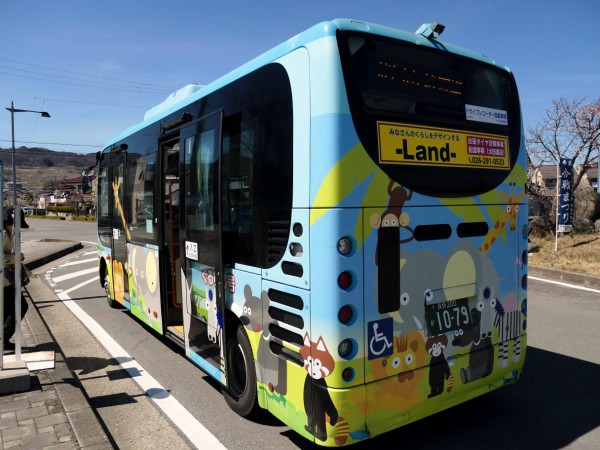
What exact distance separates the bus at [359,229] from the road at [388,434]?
36 centimetres

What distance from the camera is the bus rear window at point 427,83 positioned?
323cm

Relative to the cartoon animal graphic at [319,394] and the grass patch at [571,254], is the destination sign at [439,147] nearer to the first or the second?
the cartoon animal graphic at [319,394]

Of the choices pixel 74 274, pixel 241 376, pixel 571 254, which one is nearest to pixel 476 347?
pixel 241 376

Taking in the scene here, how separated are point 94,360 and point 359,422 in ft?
13.6

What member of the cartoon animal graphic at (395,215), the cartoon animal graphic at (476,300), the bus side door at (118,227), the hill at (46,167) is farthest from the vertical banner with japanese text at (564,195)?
the hill at (46,167)

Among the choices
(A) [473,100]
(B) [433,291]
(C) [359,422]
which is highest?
(A) [473,100]

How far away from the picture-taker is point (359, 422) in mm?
3057

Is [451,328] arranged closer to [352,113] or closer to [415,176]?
[415,176]

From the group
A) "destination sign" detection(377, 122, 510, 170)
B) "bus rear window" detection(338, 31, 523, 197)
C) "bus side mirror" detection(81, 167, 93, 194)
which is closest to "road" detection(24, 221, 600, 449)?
"bus rear window" detection(338, 31, 523, 197)

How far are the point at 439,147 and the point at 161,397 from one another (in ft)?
11.9

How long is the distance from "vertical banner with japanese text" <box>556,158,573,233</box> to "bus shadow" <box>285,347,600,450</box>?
9576mm

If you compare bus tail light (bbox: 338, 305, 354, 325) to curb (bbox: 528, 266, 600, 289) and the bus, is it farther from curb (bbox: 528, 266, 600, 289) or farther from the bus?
curb (bbox: 528, 266, 600, 289)

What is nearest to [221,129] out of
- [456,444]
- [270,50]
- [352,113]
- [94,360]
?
[270,50]

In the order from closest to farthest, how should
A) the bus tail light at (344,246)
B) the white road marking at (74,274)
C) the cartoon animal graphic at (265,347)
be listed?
the bus tail light at (344,246)
the cartoon animal graphic at (265,347)
the white road marking at (74,274)
